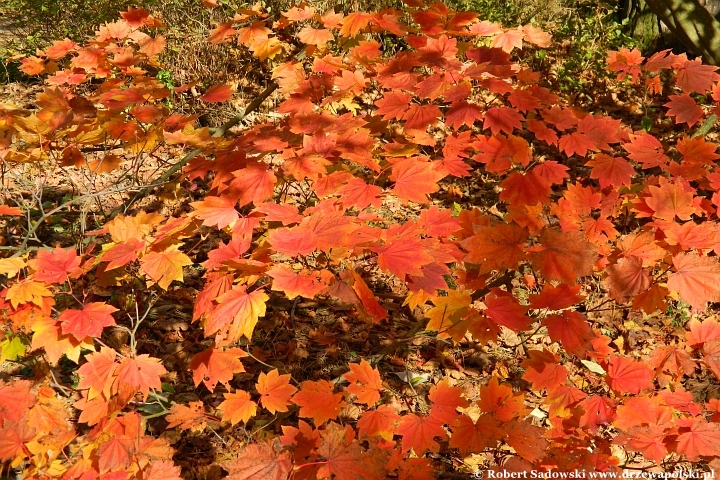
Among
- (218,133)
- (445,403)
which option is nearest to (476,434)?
(445,403)

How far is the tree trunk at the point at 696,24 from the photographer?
369 centimetres

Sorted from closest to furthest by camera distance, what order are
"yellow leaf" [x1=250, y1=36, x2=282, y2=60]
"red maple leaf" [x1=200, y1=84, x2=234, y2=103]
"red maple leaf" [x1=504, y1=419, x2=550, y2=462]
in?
"red maple leaf" [x1=504, y1=419, x2=550, y2=462]
"red maple leaf" [x1=200, y1=84, x2=234, y2=103]
"yellow leaf" [x1=250, y1=36, x2=282, y2=60]

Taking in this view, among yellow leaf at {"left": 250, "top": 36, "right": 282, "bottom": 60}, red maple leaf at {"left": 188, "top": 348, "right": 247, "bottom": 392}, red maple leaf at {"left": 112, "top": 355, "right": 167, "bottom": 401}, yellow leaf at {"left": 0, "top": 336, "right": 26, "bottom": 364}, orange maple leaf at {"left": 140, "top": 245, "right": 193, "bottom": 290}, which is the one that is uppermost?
yellow leaf at {"left": 250, "top": 36, "right": 282, "bottom": 60}

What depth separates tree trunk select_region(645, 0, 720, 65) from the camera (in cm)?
369

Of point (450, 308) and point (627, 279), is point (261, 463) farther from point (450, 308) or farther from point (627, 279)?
point (627, 279)

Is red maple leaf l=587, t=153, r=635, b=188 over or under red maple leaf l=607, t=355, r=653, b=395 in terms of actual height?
over

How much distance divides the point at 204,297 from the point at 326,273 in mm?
468

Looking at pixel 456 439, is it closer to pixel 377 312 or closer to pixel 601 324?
pixel 377 312

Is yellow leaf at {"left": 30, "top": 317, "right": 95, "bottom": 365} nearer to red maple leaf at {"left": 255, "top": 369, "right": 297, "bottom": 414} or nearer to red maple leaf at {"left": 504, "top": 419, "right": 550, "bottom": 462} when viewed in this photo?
red maple leaf at {"left": 255, "top": 369, "right": 297, "bottom": 414}

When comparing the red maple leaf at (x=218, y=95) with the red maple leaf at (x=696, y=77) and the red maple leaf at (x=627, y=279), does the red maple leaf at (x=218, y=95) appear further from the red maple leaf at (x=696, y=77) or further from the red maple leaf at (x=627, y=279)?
the red maple leaf at (x=696, y=77)

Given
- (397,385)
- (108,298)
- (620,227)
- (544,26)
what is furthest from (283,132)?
(544,26)

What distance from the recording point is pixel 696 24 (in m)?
3.74

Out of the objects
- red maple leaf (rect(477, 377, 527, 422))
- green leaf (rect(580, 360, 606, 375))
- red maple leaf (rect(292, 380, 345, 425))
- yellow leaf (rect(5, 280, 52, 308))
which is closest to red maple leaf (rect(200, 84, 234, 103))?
yellow leaf (rect(5, 280, 52, 308))

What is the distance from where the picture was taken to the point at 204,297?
1899mm
